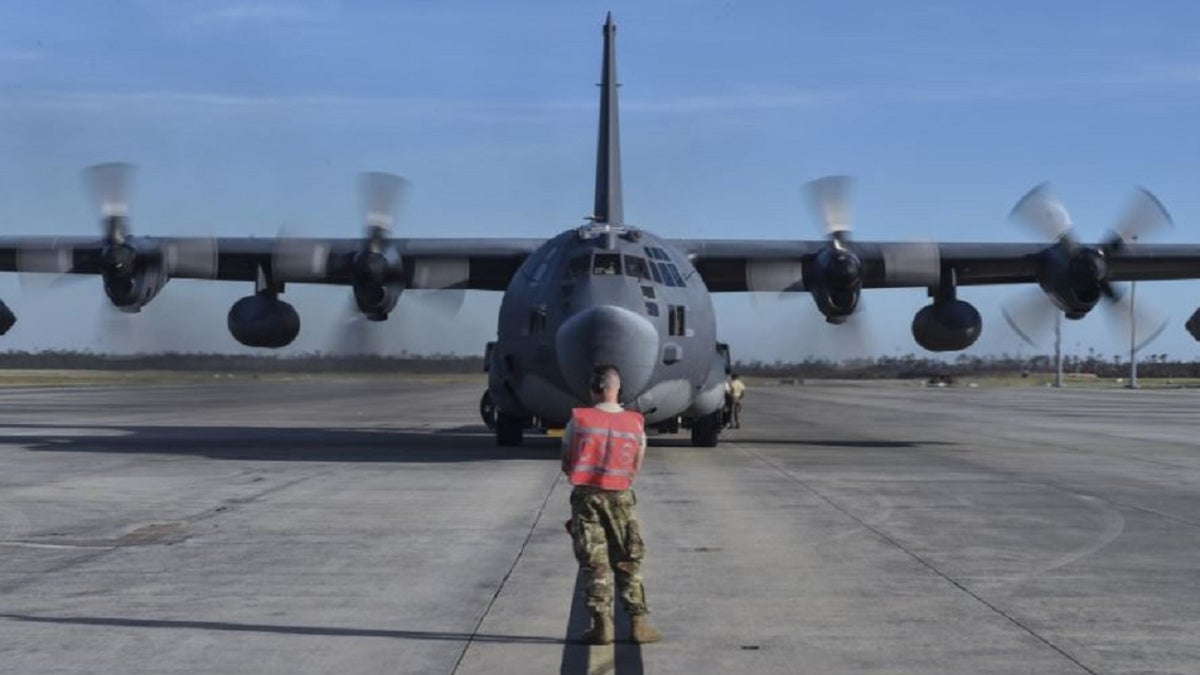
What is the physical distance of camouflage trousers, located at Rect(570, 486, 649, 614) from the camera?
8328 millimetres

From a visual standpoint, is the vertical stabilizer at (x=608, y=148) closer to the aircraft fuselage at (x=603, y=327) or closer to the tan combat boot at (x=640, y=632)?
the aircraft fuselage at (x=603, y=327)

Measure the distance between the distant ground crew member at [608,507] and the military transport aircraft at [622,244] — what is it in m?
13.4

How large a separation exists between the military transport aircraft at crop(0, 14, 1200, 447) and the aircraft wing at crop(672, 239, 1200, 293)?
1.3 inches

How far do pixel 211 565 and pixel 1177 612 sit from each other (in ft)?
23.4

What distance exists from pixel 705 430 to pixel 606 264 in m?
6.08

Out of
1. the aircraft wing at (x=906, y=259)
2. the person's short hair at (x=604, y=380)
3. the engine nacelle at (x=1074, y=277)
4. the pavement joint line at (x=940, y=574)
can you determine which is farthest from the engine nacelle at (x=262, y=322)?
the person's short hair at (x=604, y=380)

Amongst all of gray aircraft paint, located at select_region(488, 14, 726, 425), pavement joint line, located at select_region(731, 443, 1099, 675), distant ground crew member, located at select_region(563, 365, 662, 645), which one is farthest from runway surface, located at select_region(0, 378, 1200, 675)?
gray aircraft paint, located at select_region(488, 14, 726, 425)

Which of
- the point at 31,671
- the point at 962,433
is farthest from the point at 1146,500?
the point at 962,433

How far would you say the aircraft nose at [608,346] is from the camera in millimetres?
19312

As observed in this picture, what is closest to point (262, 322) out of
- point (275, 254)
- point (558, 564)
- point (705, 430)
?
point (275, 254)

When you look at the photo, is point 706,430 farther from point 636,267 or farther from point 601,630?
point 601,630

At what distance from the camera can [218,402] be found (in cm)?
5431

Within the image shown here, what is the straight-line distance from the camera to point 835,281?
26500 millimetres

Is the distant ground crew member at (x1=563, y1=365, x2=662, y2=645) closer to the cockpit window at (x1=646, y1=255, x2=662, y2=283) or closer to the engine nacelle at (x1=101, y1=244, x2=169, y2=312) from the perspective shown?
the cockpit window at (x1=646, y1=255, x2=662, y2=283)
